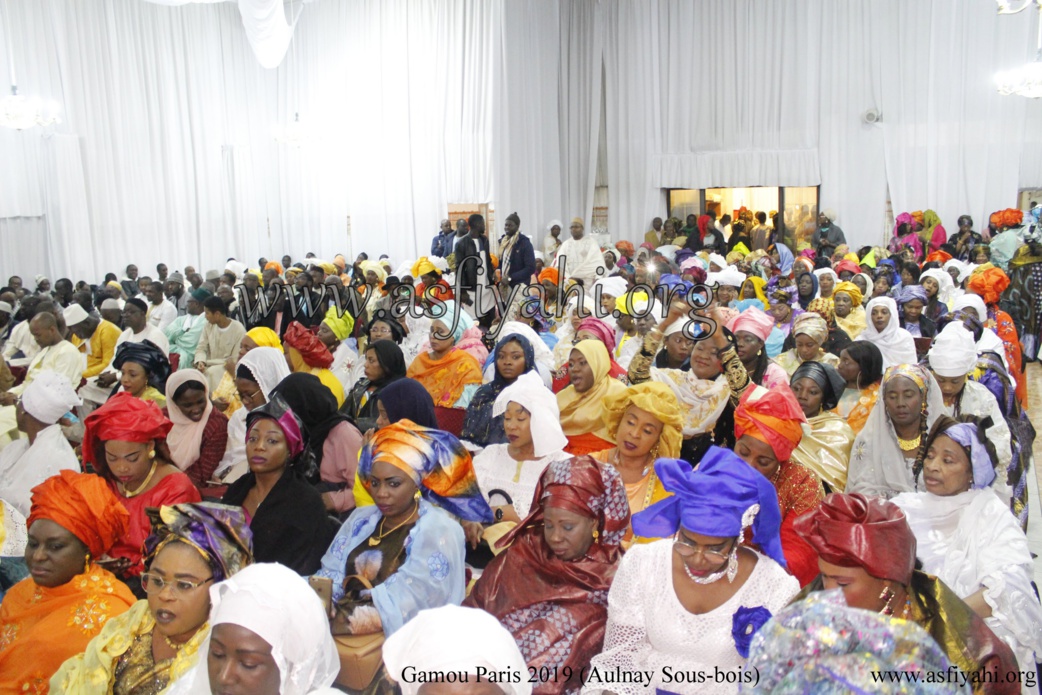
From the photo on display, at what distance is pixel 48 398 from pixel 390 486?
2.00 m

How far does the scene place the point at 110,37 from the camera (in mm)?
13336

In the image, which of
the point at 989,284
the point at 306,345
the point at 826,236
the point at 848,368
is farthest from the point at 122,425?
the point at 826,236

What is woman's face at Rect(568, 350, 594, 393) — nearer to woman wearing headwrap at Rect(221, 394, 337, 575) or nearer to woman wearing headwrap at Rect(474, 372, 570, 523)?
woman wearing headwrap at Rect(474, 372, 570, 523)

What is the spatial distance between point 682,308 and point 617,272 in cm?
547

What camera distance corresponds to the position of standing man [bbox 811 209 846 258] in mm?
12602

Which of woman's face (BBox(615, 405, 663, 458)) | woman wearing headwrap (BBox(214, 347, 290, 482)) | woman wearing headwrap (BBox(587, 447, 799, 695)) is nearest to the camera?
woman wearing headwrap (BBox(587, 447, 799, 695))

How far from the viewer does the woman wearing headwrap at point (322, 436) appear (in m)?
3.95

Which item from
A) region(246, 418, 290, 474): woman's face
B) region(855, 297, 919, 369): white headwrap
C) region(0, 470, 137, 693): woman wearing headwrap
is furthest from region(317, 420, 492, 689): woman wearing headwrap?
region(855, 297, 919, 369): white headwrap

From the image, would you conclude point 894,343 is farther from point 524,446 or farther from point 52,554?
point 52,554

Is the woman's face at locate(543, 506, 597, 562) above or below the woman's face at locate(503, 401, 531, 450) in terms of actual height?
below

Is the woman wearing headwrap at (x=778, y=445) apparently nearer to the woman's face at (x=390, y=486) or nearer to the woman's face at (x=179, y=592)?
the woman's face at (x=390, y=486)

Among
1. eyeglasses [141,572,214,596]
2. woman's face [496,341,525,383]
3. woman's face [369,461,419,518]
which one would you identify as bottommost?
eyeglasses [141,572,214,596]

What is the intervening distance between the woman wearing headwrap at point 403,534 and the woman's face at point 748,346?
2213 mm

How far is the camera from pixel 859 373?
4656 millimetres
